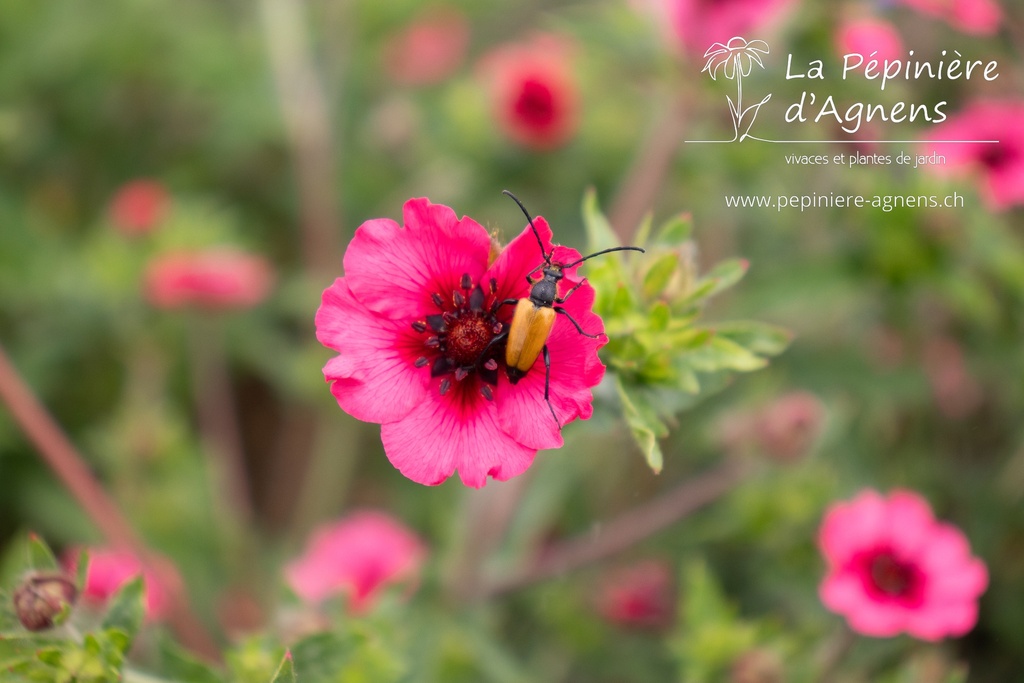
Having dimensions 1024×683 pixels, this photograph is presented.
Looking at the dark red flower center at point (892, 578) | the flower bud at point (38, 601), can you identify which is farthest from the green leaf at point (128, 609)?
the dark red flower center at point (892, 578)

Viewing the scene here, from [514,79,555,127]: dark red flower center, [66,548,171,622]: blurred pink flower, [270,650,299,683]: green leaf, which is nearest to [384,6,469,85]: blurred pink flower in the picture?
[514,79,555,127]: dark red flower center

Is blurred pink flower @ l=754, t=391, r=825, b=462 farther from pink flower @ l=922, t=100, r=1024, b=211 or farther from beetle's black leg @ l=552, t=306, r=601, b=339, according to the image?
beetle's black leg @ l=552, t=306, r=601, b=339

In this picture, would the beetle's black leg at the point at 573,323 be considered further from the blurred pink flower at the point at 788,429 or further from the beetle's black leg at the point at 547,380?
the blurred pink flower at the point at 788,429

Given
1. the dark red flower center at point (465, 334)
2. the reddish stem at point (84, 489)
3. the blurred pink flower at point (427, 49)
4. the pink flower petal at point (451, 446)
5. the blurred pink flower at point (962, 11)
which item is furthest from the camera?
the blurred pink flower at point (427, 49)

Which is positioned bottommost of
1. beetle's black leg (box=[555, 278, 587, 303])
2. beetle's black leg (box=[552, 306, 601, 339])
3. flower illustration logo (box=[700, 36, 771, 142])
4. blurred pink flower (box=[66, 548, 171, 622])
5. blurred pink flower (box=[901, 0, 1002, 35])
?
blurred pink flower (box=[66, 548, 171, 622])

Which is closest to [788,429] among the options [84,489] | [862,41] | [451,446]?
[862,41]

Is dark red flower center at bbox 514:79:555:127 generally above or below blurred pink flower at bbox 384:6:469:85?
below

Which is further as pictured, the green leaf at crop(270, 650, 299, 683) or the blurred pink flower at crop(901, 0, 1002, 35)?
the blurred pink flower at crop(901, 0, 1002, 35)
